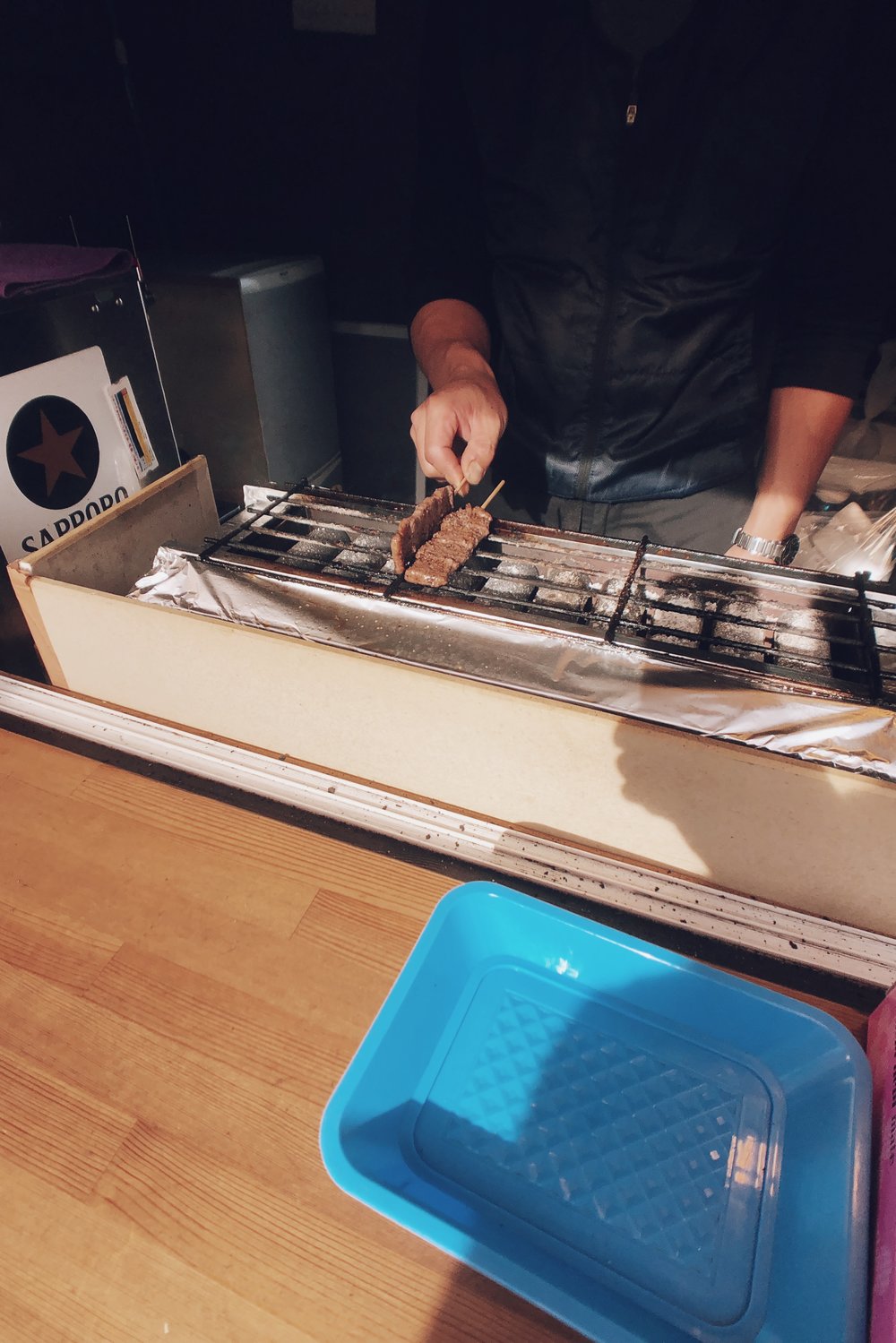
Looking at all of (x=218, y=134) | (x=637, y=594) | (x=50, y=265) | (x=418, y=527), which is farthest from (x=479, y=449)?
(x=218, y=134)

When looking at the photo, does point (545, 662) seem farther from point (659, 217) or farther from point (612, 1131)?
point (659, 217)

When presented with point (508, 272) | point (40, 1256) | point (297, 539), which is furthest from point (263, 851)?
point (508, 272)

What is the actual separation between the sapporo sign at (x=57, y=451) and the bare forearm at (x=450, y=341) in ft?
2.44

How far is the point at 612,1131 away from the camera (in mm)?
740

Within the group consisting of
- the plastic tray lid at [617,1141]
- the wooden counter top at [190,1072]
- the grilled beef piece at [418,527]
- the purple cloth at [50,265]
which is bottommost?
the wooden counter top at [190,1072]

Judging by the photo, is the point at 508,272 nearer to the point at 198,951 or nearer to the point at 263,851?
the point at 263,851

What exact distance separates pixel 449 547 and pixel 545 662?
0.39 m

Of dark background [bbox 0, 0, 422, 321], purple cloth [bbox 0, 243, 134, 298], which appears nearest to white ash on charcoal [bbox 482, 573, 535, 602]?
purple cloth [bbox 0, 243, 134, 298]

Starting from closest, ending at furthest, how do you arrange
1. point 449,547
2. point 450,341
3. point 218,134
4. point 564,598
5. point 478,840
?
1. point 478,840
2. point 564,598
3. point 449,547
4. point 450,341
5. point 218,134

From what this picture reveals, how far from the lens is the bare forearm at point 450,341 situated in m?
1.56

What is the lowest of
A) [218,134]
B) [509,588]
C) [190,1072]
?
[190,1072]

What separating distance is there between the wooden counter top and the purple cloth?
0.95 m

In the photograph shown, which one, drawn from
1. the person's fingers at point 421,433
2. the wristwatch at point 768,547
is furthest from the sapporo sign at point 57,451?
the wristwatch at point 768,547

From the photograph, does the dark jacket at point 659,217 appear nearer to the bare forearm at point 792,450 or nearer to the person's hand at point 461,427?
the bare forearm at point 792,450
